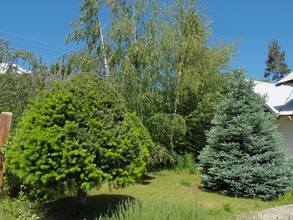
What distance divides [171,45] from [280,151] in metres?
4.57

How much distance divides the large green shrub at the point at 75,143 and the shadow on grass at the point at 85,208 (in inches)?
27.5

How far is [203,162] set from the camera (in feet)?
30.0

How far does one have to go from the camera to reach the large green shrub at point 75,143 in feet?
16.6

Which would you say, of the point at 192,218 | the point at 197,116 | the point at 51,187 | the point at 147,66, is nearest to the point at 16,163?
the point at 51,187

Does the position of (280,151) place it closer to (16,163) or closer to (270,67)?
(16,163)

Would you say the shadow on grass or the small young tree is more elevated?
the small young tree

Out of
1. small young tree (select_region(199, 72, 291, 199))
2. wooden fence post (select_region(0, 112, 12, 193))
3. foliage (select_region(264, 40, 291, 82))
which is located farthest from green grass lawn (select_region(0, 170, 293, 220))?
foliage (select_region(264, 40, 291, 82))

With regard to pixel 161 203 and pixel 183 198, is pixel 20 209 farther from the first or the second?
pixel 183 198

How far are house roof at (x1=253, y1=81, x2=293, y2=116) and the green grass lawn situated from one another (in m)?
4.34

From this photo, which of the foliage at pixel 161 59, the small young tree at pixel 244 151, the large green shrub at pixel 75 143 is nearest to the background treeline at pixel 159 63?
the foliage at pixel 161 59

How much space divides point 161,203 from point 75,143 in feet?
5.09

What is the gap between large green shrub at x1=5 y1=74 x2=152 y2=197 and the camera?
5.06m

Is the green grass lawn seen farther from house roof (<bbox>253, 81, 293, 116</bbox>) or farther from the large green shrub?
house roof (<bbox>253, 81, 293, 116</bbox>)

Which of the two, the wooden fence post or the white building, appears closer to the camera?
the wooden fence post
